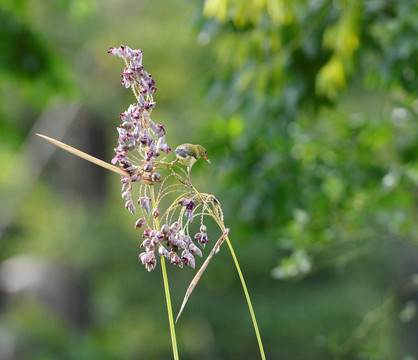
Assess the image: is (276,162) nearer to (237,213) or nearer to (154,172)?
(237,213)

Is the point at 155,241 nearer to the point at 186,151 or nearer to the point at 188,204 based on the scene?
the point at 188,204

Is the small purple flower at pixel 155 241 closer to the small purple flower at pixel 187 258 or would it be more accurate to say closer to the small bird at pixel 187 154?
the small purple flower at pixel 187 258

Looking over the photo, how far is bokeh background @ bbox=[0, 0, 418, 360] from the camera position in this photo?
2.02 metres

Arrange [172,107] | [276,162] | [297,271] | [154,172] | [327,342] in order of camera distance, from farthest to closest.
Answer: [172,107], [276,162], [297,271], [327,342], [154,172]

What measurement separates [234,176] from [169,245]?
1.52m

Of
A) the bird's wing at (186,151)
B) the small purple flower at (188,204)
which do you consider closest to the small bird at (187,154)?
the bird's wing at (186,151)

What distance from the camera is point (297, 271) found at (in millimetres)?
1985

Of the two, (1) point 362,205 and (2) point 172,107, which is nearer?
A: (1) point 362,205

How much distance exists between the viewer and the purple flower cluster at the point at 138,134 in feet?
2.19

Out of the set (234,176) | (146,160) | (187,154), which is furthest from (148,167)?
(234,176)

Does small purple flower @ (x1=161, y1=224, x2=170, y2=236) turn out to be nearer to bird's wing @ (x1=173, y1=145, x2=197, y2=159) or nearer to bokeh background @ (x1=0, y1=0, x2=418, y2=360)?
bird's wing @ (x1=173, y1=145, x2=197, y2=159)

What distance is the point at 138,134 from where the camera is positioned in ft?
2.19

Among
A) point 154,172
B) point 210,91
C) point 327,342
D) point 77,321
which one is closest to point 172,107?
point 77,321

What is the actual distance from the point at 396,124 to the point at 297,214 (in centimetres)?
41
